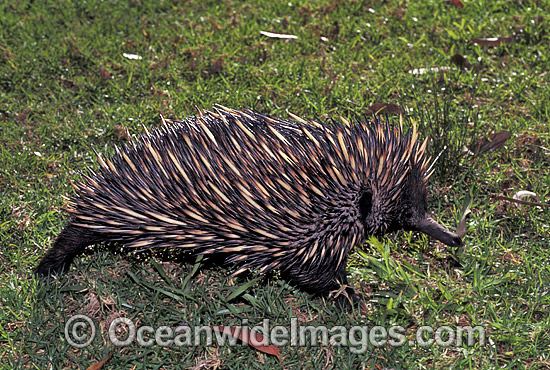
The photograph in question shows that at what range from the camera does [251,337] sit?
264 centimetres

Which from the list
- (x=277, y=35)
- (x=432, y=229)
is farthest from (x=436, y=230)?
(x=277, y=35)

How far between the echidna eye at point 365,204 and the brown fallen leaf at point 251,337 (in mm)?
680

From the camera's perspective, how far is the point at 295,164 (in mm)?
2615

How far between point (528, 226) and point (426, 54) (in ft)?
6.40

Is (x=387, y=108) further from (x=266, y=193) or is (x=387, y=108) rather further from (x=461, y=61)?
(x=266, y=193)

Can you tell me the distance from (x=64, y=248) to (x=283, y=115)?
182cm

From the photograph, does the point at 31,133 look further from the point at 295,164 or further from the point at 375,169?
the point at 375,169

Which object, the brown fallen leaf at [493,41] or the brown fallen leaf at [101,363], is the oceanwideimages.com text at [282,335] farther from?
the brown fallen leaf at [493,41]

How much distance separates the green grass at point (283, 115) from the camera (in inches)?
105

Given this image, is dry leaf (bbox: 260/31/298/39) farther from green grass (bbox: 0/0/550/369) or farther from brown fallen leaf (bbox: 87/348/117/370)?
brown fallen leaf (bbox: 87/348/117/370)

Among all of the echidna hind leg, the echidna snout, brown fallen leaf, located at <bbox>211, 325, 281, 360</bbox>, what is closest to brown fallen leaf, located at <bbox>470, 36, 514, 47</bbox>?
the echidna snout

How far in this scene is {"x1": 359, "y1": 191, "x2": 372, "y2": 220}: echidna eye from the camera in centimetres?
262

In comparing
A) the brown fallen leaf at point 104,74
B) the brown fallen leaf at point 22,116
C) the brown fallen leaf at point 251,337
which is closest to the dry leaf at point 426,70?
the brown fallen leaf at point 104,74

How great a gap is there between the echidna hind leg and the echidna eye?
1234 mm
